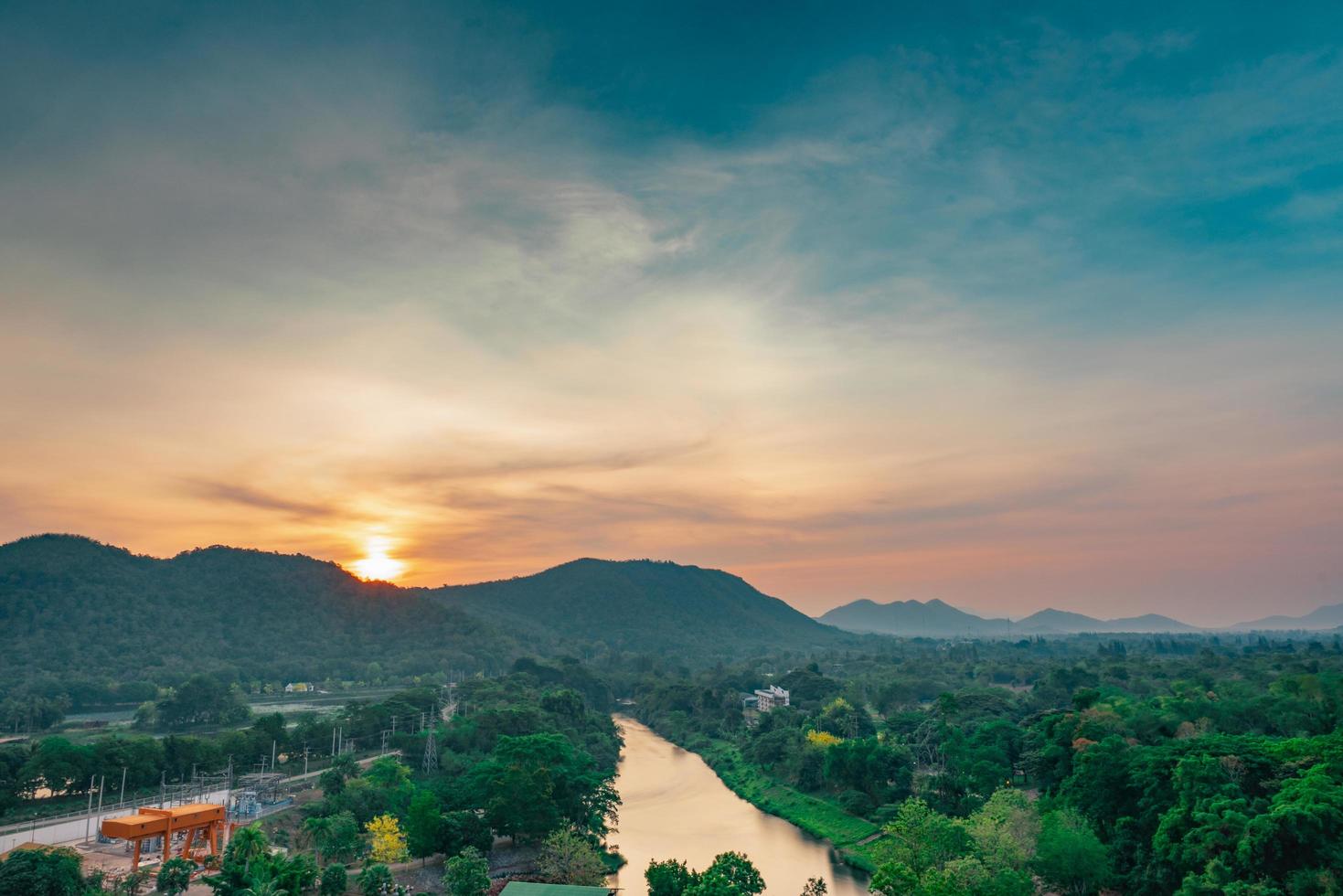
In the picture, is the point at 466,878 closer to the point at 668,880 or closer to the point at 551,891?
the point at 551,891

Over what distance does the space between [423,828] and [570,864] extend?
7771 mm

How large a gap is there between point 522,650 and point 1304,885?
158m

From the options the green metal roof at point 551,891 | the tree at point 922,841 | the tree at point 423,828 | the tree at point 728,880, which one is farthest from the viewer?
the tree at point 423,828

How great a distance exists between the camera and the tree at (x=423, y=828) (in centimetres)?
3534

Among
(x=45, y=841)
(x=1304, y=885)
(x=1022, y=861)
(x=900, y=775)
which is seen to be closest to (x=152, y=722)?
(x=45, y=841)

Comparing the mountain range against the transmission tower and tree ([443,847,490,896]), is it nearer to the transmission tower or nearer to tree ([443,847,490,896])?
the transmission tower

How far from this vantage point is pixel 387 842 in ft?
114

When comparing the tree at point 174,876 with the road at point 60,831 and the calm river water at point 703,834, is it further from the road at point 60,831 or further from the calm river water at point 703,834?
the calm river water at point 703,834

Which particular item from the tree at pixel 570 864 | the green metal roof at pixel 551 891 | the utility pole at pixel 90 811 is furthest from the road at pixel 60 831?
the green metal roof at pixel 551 891

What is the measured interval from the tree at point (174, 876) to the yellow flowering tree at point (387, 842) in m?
8.06

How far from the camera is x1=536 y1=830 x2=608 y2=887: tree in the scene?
32375 mm

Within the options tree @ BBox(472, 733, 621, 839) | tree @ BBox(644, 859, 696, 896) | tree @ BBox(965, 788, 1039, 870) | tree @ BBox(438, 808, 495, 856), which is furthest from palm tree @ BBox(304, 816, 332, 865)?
tree @ BBox(965, 788, 1039, 870)

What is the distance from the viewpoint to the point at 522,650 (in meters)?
169

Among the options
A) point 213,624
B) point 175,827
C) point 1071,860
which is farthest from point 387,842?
point 213,624
